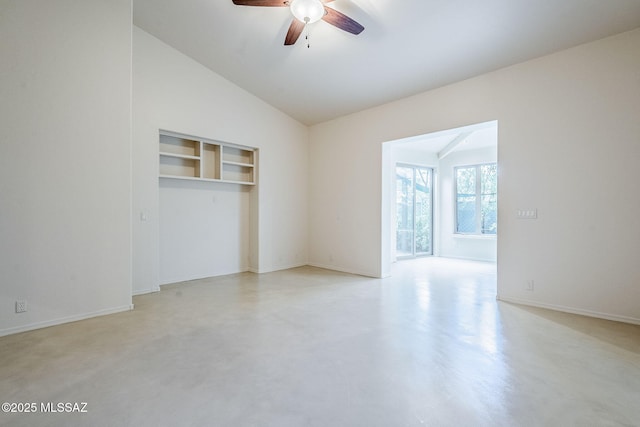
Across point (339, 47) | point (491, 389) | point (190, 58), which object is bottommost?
point (491, 389)

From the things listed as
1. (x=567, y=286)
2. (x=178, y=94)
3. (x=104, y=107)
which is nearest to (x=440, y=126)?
(x=567, y=286)

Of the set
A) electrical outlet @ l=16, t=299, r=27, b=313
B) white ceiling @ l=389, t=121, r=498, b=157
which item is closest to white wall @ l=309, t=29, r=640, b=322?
white ceiling @ l=389, t=121, r=498, b=157

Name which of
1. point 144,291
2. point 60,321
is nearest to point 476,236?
point 144,291

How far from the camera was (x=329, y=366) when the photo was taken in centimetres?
231

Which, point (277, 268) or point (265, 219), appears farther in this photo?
point (277, 268)

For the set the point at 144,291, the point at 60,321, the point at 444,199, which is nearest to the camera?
the point at 60,321

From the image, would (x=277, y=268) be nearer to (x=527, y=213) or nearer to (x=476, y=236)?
(x=527, y=213)

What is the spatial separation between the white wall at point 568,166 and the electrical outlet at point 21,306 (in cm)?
548

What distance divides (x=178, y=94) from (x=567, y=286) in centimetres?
600

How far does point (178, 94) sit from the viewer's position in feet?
15.7

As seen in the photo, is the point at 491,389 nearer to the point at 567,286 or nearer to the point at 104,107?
the point at 567,286

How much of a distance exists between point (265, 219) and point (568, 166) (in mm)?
4748

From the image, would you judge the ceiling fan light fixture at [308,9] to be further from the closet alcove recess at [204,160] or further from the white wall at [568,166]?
the closet alcove recess at [204,160]

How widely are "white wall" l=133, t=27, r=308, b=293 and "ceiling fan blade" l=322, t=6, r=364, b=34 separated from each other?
9.64 ft
